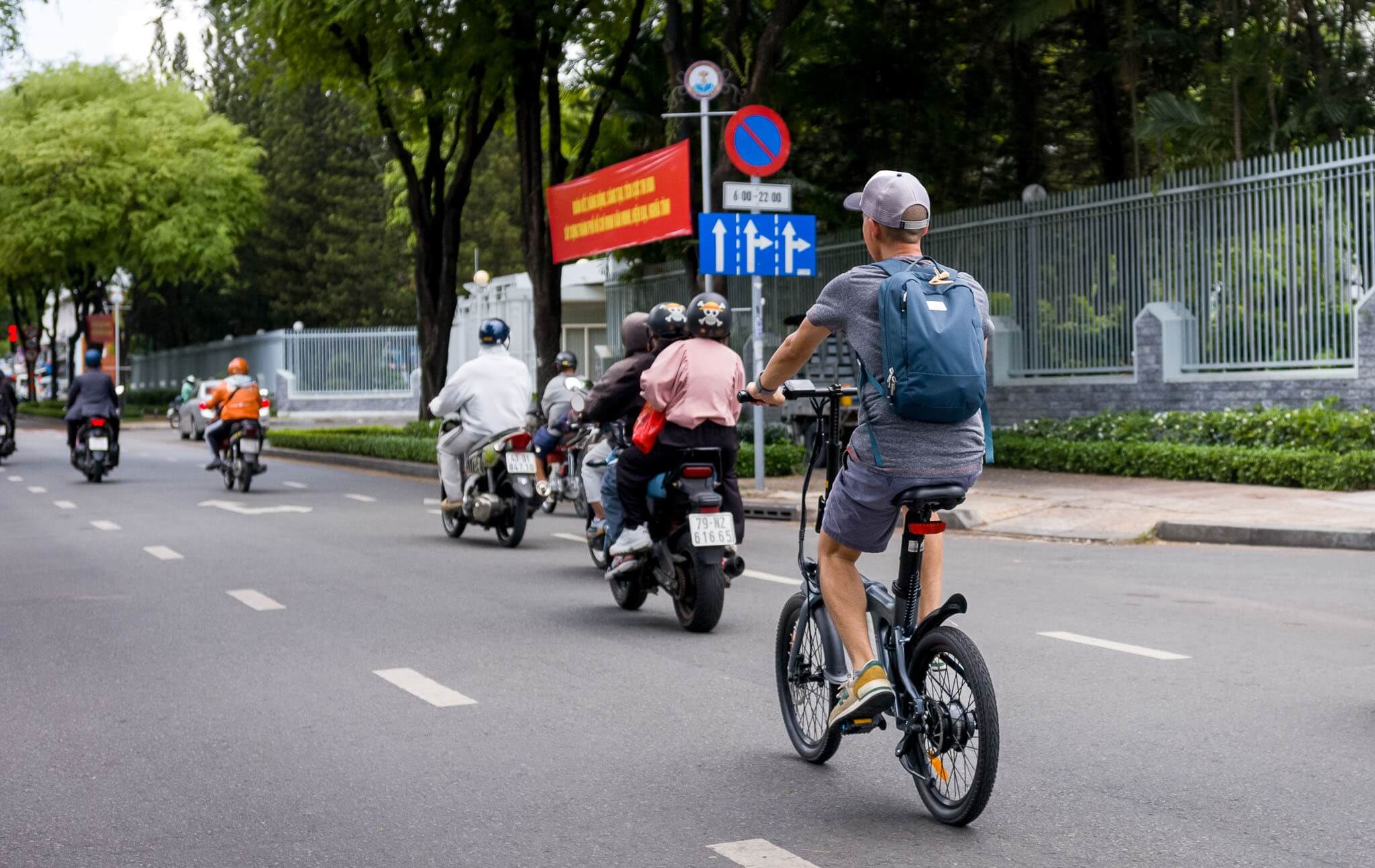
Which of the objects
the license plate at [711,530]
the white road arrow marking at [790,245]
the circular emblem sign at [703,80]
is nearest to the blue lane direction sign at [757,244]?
the white road arrow marking at [790,245]

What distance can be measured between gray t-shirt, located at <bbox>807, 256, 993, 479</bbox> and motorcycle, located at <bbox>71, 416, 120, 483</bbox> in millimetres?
19461

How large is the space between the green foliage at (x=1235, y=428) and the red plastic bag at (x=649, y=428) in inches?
370

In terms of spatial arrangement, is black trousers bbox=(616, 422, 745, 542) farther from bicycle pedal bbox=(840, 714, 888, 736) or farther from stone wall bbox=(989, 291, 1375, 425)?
stone wall bbox=(989, 291, 1375, 425)

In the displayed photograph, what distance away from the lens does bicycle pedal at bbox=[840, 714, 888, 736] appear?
5.13m

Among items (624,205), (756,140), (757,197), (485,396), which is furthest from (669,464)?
(624,205)

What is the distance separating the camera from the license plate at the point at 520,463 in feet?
42.3

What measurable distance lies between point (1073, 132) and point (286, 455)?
605 inches

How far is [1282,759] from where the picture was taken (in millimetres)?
5660

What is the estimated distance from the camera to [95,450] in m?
22.6

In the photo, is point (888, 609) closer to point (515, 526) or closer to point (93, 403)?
point (515, 526)

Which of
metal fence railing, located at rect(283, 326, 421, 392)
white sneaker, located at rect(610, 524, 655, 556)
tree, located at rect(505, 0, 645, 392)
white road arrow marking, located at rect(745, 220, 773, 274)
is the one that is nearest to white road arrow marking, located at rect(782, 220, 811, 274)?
white road arrow marking, located at rect(745, 220, 773, 274)

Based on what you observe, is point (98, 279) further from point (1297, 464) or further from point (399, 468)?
point (1297, 464)

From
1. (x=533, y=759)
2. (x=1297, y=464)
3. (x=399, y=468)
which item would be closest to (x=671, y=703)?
(x=533, y=759)

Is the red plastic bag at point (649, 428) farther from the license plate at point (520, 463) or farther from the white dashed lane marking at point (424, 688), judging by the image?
the license plate at point (520, 463)
